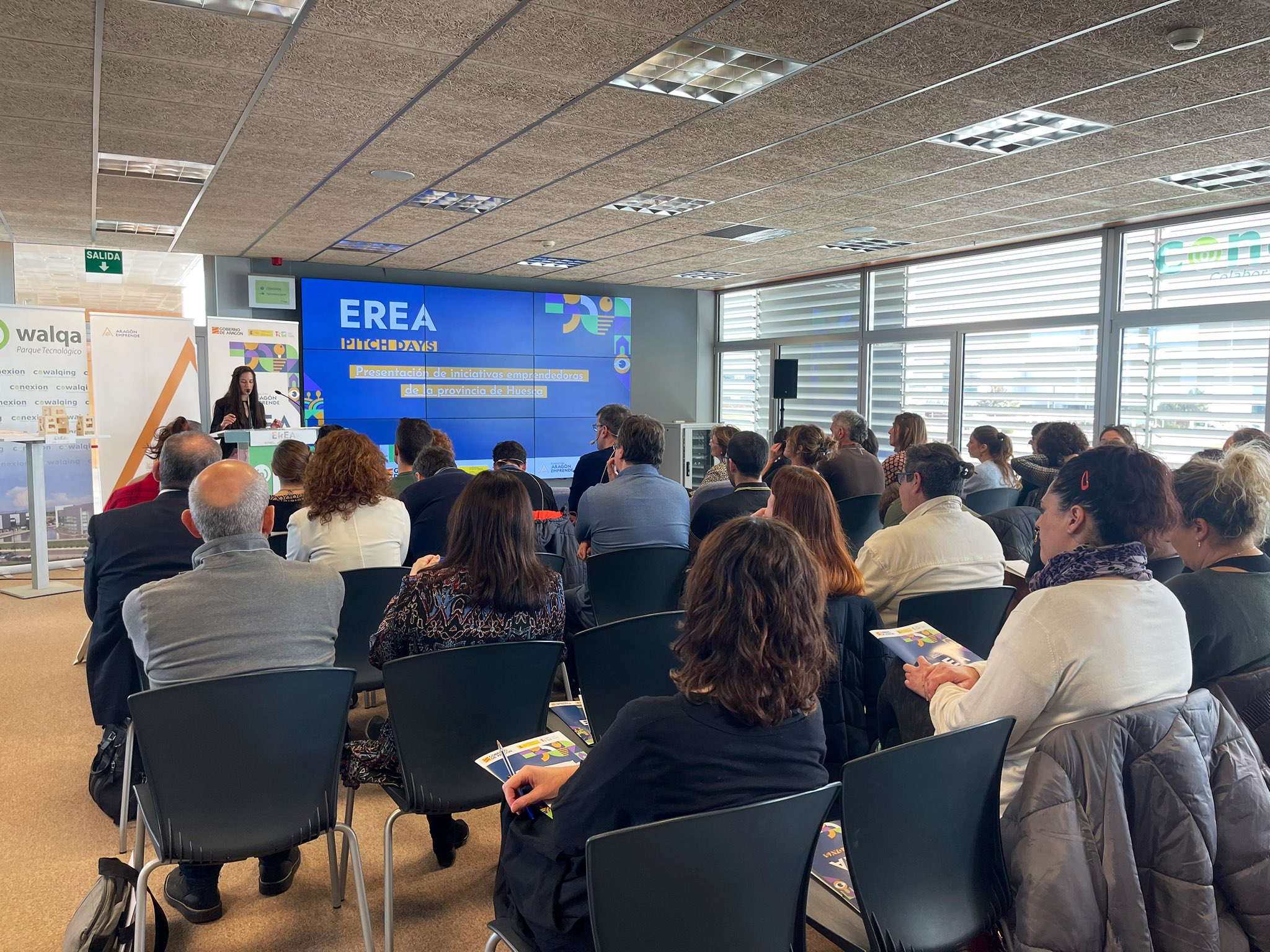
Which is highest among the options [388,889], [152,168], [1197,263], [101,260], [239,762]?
[152,168]

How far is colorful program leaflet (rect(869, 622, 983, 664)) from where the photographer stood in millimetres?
2137

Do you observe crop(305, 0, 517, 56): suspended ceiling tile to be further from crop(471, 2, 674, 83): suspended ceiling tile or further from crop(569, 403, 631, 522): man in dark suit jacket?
crop(569, 403, 631, 522): man in dark suit jacket

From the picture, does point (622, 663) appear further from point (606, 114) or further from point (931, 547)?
point (606, 114)

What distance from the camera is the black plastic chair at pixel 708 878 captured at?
51.9 inches

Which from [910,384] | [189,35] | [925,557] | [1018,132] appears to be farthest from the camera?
[910,384]

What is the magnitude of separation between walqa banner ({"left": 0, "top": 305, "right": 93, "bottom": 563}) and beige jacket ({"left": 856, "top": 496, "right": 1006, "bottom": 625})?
21.7 feet

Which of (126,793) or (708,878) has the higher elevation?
(708,878)

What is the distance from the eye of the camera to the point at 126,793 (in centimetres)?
268

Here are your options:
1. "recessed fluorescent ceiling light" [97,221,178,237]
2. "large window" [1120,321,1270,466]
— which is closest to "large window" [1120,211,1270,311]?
"large window" [1120,321,1270,466]

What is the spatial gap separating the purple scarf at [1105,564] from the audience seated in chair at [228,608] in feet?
5.95

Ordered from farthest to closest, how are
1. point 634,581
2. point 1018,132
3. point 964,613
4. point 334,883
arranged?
point 1018,132, point 634,581, point 964,613, point 334,883

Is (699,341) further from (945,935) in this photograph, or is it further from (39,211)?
(945,935)

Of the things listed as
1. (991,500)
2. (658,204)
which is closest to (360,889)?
(991,500)

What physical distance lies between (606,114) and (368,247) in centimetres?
504
